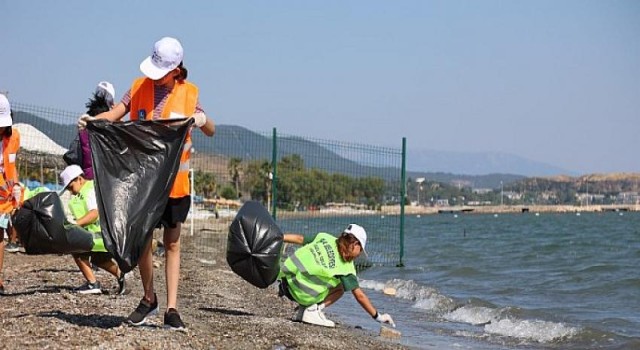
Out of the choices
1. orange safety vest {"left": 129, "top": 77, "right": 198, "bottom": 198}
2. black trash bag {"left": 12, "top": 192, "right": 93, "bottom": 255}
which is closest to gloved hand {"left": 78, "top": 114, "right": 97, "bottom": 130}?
orange safety vest {"left": 129, "top": 77, "right": 198, "bottom": 198}

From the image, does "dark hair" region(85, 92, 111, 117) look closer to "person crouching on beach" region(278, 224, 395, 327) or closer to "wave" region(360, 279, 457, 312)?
"person crouching on beach" region(278, 224, 395, 327)

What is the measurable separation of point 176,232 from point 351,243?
2.73m

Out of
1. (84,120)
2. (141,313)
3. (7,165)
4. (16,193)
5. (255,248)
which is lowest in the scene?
(141,313)

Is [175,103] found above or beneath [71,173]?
above

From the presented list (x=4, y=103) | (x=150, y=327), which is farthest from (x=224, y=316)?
(x=4, y=103)

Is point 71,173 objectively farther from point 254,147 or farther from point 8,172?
point 254,147

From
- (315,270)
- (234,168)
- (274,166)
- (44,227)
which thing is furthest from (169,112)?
(234,168)

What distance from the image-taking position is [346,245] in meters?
8.86

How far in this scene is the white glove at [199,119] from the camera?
20.7ft

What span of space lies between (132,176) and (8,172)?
247 centimetres

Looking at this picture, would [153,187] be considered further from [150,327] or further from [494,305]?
[494,305]

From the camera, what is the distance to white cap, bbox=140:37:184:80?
20.4ft

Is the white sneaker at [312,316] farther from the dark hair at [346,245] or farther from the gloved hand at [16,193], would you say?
the gloved hand at [16,193]

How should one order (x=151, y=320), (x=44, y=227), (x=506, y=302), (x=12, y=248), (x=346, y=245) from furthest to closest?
(x=12, y=248) → (x=506, y=302) → (x=346, y=245) → (x=44, y=227) → (x=151, y=320)
